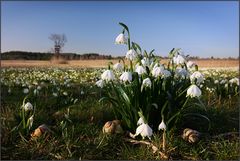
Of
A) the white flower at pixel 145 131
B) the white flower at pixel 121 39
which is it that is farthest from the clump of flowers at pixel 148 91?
the white flower at pixel 145 131

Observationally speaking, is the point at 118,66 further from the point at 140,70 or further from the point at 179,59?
the point at 179,59

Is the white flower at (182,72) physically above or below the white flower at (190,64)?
below

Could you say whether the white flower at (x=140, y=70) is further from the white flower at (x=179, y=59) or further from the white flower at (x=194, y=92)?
the white flower at (x=194, y=92)

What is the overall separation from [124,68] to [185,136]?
3.33 ft

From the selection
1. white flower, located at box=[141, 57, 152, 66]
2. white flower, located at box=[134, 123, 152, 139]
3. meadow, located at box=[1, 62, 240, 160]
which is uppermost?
white flower, located at box=[141, 57, 152, 66]

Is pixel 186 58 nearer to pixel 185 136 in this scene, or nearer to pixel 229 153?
pixel 185 136

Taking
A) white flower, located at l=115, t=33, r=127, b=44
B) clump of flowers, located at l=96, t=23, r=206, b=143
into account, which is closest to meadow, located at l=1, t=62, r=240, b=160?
clump of flowers, located at l=96, t=23, r=206, b=143

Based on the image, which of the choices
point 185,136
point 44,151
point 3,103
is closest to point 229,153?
point 185,136

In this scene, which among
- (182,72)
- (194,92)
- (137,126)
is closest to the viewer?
(194,92)

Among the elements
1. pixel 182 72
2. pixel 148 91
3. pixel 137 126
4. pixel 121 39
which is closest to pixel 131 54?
pixel 121 39

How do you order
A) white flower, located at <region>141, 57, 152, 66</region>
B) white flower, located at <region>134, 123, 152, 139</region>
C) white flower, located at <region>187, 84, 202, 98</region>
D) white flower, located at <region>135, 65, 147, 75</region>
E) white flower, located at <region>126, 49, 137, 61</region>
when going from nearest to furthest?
white flower, located at <region>134, 123, 152, 139</region>
white flower, located at <region>187, 84, 202, 98</region>
white flower, located at <region>135, 65, 147, 75</region>
white flower, located at <region>126, 49, 137, 61</region>
white flower, located at <region>141, 57, 152, 66</region>

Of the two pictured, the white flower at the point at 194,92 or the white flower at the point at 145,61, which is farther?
the white flower at the point at 145,61

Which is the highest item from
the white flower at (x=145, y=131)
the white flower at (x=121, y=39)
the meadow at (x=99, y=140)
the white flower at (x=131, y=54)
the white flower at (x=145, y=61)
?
the white flower at (x=121, y=39)

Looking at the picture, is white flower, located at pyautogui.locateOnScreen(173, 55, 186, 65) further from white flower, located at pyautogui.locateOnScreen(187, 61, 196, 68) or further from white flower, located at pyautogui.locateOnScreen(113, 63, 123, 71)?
white flower, located at pyautogui.locateOnScreen(113, 63, 123, 71)
